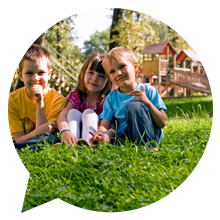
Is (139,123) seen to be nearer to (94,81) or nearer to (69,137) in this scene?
(69,137)

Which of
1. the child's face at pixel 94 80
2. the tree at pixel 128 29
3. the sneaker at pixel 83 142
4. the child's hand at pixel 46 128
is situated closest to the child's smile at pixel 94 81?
the child's face at pixel 94 80

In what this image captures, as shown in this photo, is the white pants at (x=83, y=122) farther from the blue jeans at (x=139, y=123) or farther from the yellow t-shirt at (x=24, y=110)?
the blue jeans at (x=139, y=123)

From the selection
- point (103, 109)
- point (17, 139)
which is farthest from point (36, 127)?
point (103, 109)

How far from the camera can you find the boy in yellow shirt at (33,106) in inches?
124

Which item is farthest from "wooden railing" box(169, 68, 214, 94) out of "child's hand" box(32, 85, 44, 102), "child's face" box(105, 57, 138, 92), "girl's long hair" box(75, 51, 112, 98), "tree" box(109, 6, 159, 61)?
"child's hand" box(32, 85, 44, 102)

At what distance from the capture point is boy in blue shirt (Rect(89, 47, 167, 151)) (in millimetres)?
2812

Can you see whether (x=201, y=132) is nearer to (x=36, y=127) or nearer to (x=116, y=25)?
(x=36, y=127)

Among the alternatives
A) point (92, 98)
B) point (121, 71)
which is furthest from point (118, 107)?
point (92, 98)

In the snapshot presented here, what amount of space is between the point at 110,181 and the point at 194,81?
18.0 metres

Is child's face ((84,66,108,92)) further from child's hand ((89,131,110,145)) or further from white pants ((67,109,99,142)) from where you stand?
child's hand ((89,131,110,145))

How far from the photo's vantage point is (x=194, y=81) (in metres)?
19.1

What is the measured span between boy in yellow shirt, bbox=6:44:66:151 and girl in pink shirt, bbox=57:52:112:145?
0.48 ft

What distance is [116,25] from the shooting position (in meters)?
16.2

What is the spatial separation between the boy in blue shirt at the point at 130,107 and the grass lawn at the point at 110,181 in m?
0.17
